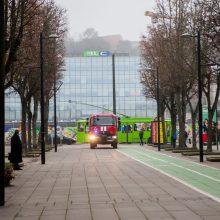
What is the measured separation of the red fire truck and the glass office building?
301 ft

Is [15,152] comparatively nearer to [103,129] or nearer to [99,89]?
[103,129]

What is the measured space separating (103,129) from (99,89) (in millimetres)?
97172

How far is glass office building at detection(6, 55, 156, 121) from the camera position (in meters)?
149

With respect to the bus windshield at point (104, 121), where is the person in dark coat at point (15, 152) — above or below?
below

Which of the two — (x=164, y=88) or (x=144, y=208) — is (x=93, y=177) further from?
(x=164, y=88)

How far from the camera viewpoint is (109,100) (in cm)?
15062

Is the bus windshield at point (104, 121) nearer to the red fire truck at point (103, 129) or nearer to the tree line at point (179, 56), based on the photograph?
the red fire truck at point (103, 129)

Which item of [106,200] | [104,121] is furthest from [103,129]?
[106,200]

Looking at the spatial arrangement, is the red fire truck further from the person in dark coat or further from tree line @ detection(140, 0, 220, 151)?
the person in dark coat

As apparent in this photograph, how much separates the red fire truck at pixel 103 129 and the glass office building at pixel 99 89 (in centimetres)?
9179

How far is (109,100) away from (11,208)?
138 metres

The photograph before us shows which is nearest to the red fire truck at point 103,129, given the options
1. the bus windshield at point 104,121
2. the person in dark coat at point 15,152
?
the bus windshield at point 104,121

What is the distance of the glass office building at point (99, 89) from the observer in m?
149

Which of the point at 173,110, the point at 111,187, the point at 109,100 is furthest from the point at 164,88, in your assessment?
the point at 109,100
